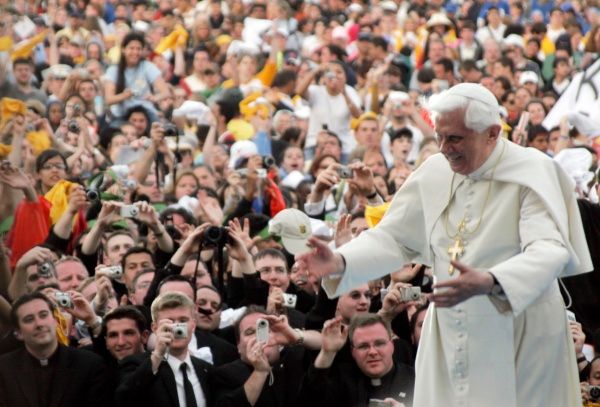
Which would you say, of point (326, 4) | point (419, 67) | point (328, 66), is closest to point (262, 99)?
point (328, 66)

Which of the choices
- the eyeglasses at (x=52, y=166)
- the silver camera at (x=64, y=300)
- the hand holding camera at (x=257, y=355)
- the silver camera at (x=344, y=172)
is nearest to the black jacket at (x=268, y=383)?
the hand holding camera at (x=257, y=355)

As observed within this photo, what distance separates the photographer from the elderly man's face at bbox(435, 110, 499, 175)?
21.5 ft

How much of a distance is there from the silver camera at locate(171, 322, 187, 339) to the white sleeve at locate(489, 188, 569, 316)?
115 inches

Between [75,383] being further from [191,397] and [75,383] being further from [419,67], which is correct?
[419,67]

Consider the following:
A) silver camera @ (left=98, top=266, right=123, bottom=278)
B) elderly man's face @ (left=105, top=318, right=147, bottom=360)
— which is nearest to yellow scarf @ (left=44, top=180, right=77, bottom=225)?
silver camera @ (left=98, top=266, right=123, bottom=278)

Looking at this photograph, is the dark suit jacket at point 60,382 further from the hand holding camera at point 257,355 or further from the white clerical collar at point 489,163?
the white clerical collar at point 489,163

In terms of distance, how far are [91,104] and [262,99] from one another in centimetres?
179

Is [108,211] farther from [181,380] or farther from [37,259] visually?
[181,380]

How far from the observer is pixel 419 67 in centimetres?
2111

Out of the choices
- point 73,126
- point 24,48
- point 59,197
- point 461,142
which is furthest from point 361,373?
point 24,48

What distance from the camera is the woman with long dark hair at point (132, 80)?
A: 58.1 feet

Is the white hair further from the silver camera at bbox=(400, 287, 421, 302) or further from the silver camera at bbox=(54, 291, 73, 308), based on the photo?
the silver camera at bbox=(54, 291, 73, 308)

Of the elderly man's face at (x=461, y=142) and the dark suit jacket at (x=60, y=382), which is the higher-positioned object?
the elderly man's face at (x=461, y=142)

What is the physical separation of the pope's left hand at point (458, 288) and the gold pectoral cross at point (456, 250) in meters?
0.62
